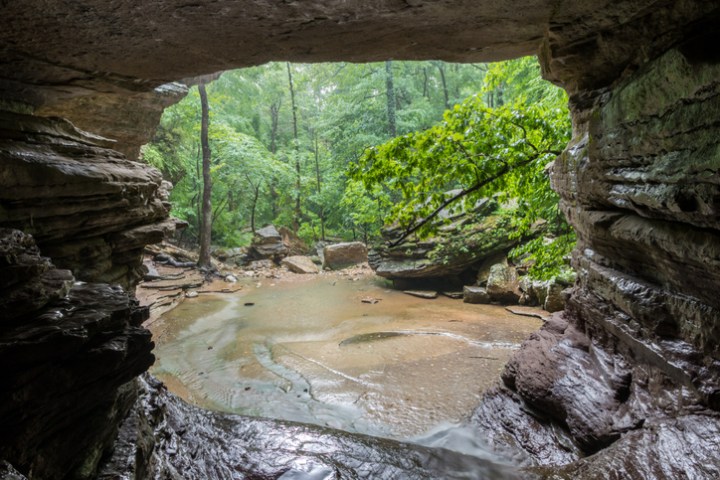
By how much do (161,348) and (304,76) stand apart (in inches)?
899

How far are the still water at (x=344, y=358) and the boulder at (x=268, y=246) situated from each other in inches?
277

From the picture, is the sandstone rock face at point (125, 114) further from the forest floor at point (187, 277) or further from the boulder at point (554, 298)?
the boulder at point (554, 298)

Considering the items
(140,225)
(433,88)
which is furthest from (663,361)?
(433,88)

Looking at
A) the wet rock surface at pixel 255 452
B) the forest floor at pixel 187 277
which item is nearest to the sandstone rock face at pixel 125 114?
the forest floor at pixel 187 277

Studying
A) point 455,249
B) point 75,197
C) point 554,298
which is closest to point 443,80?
point 455,249

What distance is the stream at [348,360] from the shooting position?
5.48 metres

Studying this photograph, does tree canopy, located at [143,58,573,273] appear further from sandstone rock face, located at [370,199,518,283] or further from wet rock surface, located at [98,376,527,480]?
wet rock surface, located at [98,376,527,480]

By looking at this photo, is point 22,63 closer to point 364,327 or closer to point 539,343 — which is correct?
point 539,343

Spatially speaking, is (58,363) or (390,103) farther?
(390,103)

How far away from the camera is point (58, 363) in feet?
8.48

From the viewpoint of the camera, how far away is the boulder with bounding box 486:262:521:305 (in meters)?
10.9

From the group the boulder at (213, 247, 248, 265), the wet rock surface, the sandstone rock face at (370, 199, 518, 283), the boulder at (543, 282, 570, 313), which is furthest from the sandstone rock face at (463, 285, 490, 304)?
the boulder at (213, 247, 248, 265)

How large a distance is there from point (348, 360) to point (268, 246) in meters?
13.2

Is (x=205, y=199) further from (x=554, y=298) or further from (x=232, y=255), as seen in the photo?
(x=554, y=298)
